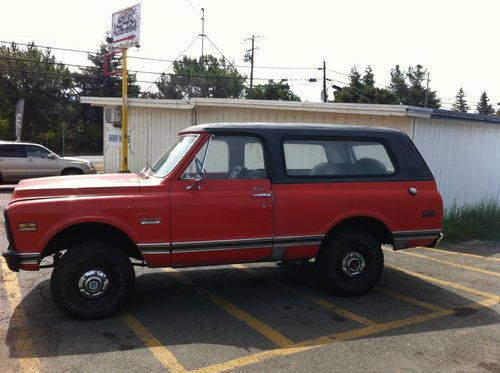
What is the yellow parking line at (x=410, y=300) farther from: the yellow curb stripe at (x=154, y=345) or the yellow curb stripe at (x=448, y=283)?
the yellow curb stripe at (x=154, y=345)

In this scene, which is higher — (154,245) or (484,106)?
(484,106)

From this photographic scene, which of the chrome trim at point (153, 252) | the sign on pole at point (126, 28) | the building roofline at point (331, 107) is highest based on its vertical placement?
the sign on pole at point (126, 28)

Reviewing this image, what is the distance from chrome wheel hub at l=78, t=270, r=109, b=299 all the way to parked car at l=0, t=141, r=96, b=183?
1351cm

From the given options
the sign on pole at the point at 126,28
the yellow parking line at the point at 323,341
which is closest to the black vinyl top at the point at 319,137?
the yellow parking line at the point at 323,341

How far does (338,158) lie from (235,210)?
5.05 feet

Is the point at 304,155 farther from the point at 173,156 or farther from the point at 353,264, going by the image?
the point at 173,156

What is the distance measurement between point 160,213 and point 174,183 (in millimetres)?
354

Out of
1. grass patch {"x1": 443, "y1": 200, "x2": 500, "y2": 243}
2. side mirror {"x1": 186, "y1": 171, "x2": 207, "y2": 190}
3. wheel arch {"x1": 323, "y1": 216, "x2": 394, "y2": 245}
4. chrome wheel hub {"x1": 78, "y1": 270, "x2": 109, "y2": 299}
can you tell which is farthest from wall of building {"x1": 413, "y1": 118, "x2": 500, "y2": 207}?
chrome wheel hub {"x1": 78, "y1": 270, "x2": 109, "y2": 299}

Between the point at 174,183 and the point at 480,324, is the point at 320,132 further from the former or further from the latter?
the point at 480,324

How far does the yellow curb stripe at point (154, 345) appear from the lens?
394cm

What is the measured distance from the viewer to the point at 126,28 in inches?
708

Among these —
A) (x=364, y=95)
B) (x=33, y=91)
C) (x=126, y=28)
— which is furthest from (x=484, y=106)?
(x=126, y=28)

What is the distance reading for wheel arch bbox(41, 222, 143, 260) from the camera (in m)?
4.85

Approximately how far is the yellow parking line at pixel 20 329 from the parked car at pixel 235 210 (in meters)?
0.42
